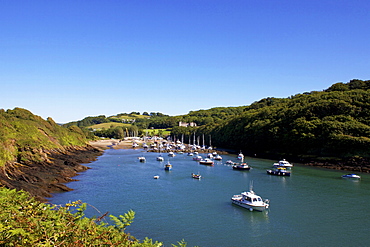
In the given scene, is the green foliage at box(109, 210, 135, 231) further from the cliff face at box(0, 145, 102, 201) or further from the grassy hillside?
the grassy hillside

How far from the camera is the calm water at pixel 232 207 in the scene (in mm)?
26734

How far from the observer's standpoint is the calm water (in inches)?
1053

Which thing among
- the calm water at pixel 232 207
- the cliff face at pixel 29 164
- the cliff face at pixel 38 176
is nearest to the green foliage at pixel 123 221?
the calm water at pixel 232 207

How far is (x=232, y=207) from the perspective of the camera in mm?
35531

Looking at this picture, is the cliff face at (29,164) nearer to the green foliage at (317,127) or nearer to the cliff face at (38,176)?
the cliff face at (38,176)

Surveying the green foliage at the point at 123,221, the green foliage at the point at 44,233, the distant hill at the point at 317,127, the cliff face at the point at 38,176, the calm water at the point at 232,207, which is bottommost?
the calm water at the point at 232,207

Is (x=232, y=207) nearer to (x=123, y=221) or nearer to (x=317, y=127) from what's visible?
(x=123, y=221)

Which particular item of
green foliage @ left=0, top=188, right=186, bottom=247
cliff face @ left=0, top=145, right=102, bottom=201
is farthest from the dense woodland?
cliff face @ left=0, top=145, right=102, bottom=201

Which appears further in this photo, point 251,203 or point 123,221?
point 251,203

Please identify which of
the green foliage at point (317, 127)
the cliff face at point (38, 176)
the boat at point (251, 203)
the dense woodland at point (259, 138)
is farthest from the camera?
the green foliage at point (317, 127)

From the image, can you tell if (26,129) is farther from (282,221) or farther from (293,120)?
(293,120)

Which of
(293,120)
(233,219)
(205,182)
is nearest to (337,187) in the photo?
(205,182)

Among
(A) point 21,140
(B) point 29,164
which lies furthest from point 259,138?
(B) point 29,164

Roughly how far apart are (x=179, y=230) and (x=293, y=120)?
247 feet
